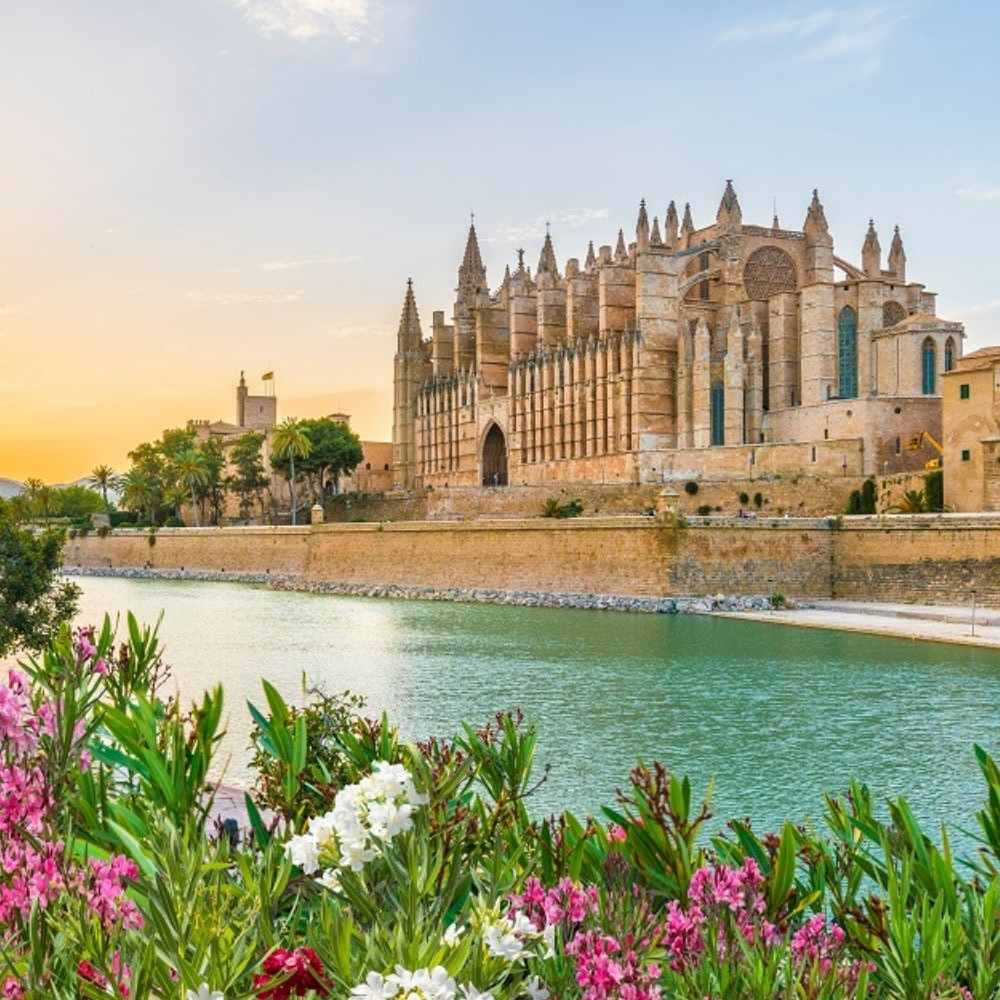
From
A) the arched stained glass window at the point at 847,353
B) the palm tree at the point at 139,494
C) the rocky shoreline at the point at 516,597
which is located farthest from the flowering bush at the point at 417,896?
the palm tree at the point at 139,494

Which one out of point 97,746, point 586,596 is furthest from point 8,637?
point 586,596

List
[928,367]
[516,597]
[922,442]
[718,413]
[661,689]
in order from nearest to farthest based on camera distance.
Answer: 1. [661,689]
2. [516,597]
3. [922,442]
4. [928,367]
5. [718,413]

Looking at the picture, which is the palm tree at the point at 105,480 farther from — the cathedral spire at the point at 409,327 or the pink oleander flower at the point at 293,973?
the pink oleander flower at the point at 293,973

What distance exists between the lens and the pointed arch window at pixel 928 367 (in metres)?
38.0

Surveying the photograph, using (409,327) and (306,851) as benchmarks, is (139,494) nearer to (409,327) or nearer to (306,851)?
(409,327)

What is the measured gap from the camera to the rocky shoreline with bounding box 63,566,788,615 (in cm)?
3180

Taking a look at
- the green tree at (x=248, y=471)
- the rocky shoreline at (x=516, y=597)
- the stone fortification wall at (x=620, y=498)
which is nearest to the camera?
the rocky shoreline at (x=516, y=597)

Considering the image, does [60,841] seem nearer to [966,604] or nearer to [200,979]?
[200,979]

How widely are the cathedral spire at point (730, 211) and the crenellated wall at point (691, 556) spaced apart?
16234mm

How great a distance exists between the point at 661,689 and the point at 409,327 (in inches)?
1938

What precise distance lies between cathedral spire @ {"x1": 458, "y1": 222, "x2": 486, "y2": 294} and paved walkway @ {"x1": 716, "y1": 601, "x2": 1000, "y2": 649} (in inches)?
1551

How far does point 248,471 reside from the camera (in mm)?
66500

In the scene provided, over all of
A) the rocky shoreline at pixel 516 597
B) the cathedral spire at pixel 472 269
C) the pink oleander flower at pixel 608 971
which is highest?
the cathedral spire at pixel 472 269

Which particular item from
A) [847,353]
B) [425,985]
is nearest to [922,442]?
[847,353]
